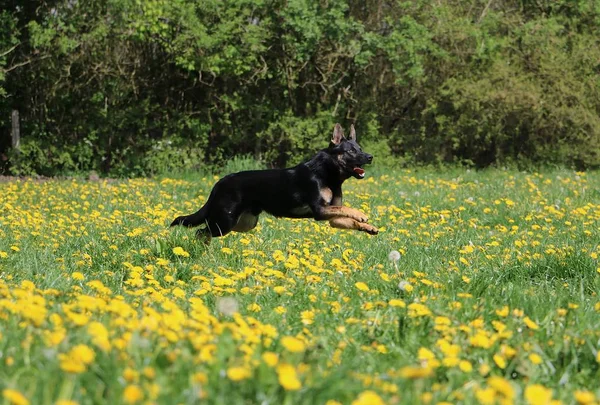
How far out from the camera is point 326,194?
6.04m

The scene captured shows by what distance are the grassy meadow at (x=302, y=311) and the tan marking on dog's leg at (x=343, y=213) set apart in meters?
0.26

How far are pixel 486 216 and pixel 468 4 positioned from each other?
33.6 feet

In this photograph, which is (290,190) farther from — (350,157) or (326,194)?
(350,157)

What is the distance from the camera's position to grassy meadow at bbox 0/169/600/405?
7.39 ft

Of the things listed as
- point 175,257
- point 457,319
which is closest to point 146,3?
point 175,257

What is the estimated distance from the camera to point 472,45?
55.3 ft

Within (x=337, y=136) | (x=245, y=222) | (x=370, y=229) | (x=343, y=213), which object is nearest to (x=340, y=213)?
(x=343, y=213)

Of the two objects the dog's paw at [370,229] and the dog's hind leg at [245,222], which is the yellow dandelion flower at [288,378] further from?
the dog's hind leg at [245,222]

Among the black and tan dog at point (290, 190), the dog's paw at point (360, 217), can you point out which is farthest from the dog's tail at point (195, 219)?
the dog's paw at point (360, 217)

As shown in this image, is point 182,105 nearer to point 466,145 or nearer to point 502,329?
point 466,145

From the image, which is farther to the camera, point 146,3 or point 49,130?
point 49,130

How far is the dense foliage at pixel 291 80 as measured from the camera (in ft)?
47.6

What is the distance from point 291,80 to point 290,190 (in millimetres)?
9960

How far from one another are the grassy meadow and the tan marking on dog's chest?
0.36 meters
